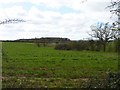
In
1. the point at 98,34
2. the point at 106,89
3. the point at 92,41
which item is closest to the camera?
the point at 106,89

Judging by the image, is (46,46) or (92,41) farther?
(46,46)

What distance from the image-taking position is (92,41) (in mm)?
72312

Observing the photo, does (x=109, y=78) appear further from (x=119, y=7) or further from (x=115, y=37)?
(x=119, y=7)

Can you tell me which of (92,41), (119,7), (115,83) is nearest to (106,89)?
(115,83)

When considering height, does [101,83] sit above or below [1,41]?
below

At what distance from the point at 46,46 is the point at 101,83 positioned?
73.8m

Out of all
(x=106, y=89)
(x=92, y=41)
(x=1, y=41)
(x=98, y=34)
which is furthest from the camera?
(x=98, y=34)

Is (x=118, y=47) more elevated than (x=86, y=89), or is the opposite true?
(x=118, y=47)

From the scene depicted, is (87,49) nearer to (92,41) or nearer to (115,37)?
(92,41)

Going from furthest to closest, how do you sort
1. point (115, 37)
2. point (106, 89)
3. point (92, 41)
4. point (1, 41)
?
1. point (92, 41)
2. point (115, 37)
3. point (106, 89)
4. point (1, 41)

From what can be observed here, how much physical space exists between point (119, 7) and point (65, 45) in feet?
209

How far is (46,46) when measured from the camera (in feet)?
277

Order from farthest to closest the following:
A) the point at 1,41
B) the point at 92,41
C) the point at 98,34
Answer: the point at 98,34 < the point at 92,41 < the point at 1,41

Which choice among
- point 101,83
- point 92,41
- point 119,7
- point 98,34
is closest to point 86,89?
point 101,83
